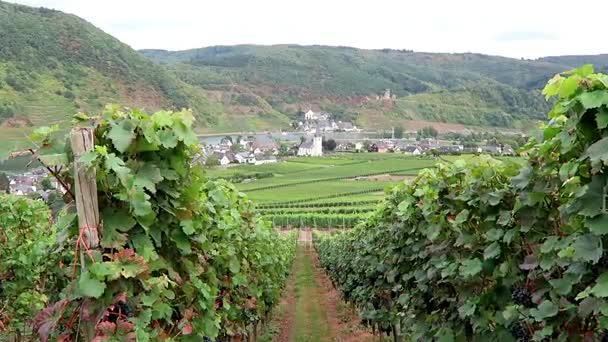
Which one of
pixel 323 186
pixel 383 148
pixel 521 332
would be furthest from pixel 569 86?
pixel 383 148

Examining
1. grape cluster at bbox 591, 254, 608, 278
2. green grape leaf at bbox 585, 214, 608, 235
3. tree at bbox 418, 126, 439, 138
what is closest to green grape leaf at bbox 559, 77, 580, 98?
green grape leaf at bbox 585, 214, 608, 235

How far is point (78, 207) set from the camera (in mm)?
2947

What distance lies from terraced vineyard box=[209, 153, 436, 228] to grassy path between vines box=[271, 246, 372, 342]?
17.0m

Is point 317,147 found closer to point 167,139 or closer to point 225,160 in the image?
point 225,160

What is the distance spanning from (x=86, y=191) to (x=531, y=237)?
111 inches

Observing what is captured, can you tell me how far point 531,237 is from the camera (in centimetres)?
369

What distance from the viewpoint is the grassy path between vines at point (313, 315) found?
14750 millimetres

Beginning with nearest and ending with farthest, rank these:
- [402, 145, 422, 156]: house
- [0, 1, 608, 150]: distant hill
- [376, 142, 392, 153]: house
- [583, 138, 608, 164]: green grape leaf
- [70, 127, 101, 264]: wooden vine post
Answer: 1. [583, 138, 608, 164]: green grape leaf
2. [70, 127, 101, 264]: wooden vine post
3. [0, 1, 608, 150]: distant hill
4. [402, 145, 422, 156]: house
5. [376, 142, 392, 153]: house

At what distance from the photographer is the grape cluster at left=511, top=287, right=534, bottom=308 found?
11.9 ft

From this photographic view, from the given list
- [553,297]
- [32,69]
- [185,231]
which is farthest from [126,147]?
[32,69]

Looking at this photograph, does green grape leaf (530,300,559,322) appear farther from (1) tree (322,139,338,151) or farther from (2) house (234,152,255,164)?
(1) tree (322,139,338,151)

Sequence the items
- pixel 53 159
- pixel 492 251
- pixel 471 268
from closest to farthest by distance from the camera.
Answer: pixel 53 159 → pixel 492 251 → pixel 471 268

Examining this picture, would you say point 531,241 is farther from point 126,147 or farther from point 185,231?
point 126,147

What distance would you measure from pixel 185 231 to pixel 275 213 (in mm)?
50743
